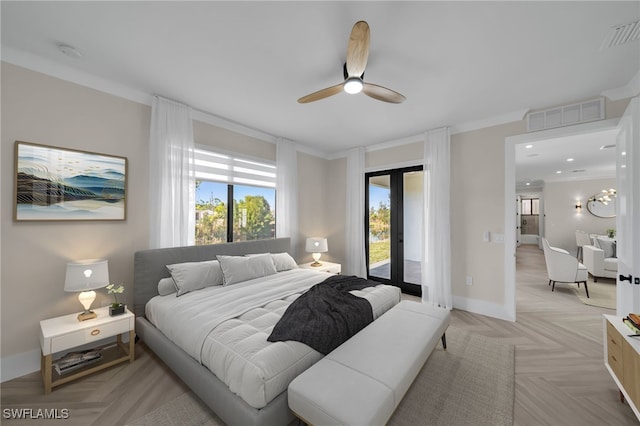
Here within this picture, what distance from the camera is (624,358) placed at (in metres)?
1.77

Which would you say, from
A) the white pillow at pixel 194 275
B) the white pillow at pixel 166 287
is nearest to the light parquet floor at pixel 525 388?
the white pillow at pixel 166 287

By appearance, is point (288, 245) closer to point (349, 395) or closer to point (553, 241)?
point (349, 395)

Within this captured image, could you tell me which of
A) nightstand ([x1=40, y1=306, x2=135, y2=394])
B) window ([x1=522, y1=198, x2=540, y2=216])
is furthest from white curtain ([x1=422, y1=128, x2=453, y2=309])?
window ([x1=522, y1=198, x2=540, y2=216])

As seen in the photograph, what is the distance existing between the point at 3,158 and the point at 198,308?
7.01 ft

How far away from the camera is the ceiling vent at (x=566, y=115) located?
9.43 feet

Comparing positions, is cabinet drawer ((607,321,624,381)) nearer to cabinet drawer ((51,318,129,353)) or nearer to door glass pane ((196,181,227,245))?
cabinet drawer ((51,318,129,353))

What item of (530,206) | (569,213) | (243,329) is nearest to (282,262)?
(243,329)

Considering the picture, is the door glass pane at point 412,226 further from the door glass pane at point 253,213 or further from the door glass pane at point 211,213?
the door glass pane at point 211,213

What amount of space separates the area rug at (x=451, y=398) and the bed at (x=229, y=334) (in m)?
0.18

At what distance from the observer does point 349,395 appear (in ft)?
4.45

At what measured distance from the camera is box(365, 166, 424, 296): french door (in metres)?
4.52

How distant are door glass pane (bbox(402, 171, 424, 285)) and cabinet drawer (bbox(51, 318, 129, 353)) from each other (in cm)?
424

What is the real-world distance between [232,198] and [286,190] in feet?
3.24

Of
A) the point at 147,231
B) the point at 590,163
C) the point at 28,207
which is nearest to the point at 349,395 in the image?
the point at 147,231
